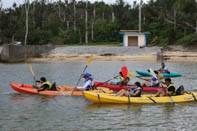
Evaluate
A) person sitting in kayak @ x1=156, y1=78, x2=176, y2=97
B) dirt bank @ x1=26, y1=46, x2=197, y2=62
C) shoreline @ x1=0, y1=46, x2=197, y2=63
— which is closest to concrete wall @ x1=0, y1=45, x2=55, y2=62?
shoreline @ x1=0, y1=46, x2=197, y2=63

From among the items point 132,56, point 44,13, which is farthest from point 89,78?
point 44,13

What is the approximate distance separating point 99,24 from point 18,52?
18.8 m

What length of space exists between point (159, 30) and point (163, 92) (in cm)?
3459

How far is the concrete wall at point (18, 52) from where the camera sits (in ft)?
117

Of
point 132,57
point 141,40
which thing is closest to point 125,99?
point 132,57

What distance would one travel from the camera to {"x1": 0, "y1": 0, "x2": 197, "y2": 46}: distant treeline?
145 feet

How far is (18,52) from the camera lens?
36500 mm

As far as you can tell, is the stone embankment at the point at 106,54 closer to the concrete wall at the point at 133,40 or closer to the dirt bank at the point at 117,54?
the dirt bank at the point at 117,54

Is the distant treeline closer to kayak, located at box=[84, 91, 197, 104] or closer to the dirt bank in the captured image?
the dirt bank

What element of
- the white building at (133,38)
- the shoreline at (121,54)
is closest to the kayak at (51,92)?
the shoreline at (121,54)

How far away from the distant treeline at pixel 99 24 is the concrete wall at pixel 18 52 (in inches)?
284

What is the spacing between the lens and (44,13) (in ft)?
184

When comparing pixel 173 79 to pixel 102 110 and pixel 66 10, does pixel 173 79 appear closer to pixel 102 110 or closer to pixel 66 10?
pixel 102 110

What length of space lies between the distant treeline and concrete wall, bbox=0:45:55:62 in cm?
722
